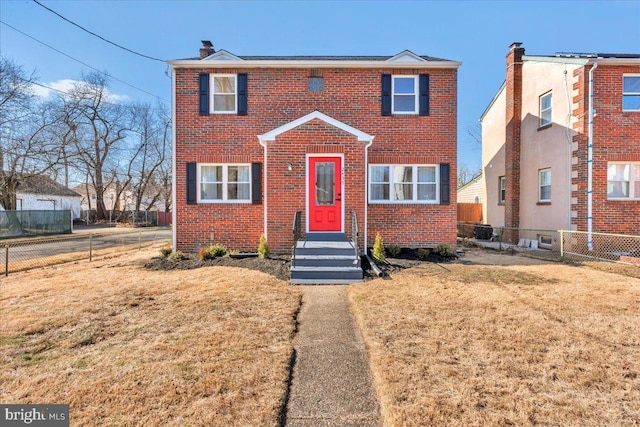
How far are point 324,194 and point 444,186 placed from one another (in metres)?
3.83

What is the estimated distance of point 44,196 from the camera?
108 ft

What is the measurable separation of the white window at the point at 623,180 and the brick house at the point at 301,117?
5.72m

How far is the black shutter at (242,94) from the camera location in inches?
408

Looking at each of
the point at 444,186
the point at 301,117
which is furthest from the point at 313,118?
the point at 444,186

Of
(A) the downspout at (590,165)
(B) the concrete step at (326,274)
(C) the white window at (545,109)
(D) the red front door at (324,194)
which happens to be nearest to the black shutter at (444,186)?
(D) the red front door at (324,194)

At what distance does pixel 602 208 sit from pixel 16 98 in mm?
30801

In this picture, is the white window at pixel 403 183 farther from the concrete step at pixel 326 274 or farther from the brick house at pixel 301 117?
the concrete step at pixel 326 274

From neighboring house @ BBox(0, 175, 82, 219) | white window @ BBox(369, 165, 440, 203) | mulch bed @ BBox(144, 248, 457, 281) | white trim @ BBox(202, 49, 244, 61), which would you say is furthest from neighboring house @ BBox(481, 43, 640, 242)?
neighboring house @ BBox(0, 175, 82, 219)

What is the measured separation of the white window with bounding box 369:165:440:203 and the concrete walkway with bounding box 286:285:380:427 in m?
5.76

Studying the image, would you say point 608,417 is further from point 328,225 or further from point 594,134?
point 594,134

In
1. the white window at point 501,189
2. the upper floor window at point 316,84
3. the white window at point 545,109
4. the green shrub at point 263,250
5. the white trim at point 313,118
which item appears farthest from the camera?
the white window at point 501,189

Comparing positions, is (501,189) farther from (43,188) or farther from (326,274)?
(43,188)

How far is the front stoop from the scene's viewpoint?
7.44 meters

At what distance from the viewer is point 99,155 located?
36938 mm
